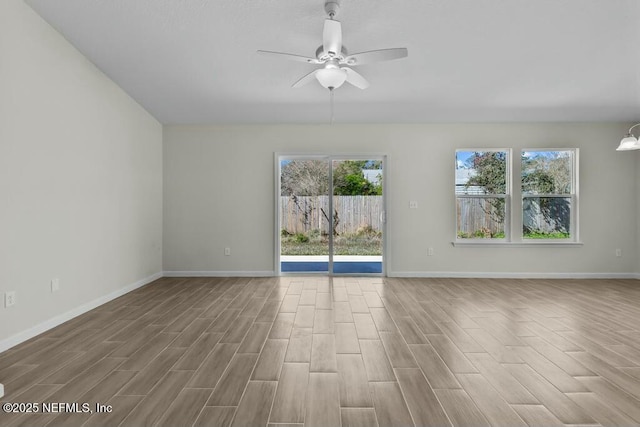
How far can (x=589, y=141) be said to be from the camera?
17.7ft

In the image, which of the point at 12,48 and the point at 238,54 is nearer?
the point at 12,48

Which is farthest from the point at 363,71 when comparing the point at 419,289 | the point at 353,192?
the point at 419,289

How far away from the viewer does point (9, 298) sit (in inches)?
106

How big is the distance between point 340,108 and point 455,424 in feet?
14.0

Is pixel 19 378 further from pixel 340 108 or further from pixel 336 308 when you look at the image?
pixel 340 108

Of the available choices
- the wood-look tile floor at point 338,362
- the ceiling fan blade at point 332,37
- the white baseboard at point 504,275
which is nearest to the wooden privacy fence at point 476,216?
the white baseboard at point 504,275

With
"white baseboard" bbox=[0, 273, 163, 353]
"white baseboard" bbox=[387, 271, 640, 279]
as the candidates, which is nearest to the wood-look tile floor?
"white baseboard" bbox=[0, 273, 163, 353]

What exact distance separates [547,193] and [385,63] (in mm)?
3744

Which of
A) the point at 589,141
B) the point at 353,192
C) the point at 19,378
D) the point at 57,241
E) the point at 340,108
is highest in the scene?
the point at 340,108

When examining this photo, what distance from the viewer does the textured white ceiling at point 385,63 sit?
2.97 metres

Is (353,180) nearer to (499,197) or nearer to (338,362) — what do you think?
(499,197)

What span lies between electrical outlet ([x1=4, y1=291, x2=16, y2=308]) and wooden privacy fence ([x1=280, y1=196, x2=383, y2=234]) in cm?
344

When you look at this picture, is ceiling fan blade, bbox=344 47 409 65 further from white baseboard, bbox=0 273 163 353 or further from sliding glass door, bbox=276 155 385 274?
white baseboard, bbox=0 273 163 353

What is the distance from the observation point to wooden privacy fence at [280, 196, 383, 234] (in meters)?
5.57
